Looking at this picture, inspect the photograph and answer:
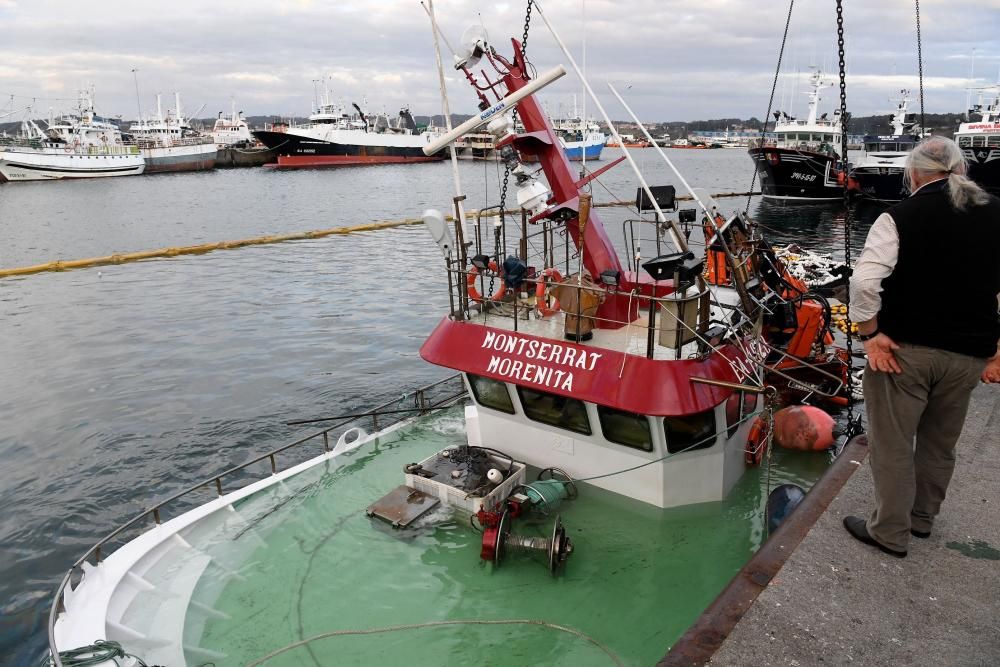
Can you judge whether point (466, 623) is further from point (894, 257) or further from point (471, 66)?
point (471, 66)

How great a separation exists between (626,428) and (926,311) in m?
4.62

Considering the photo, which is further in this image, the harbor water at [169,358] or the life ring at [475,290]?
the harbor water at [169,358]

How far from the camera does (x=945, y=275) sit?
12.7 feet

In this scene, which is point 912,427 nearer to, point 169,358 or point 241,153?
point 169,358

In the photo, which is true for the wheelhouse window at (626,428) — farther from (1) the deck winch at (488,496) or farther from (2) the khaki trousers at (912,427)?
(2) the khaki trousers at (912,427)

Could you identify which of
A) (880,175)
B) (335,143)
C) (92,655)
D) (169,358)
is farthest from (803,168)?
(335,143)

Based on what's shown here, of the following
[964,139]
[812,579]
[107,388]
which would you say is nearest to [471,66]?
[812,579]

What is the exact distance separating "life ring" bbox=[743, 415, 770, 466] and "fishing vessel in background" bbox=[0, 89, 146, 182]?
3679 inches

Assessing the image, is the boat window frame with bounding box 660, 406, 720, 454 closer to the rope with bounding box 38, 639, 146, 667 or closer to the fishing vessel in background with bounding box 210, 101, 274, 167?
the rope with bounding box 38, 639, 146, 667

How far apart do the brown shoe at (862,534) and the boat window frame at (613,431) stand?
3139mm

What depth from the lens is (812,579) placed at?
14.4ft

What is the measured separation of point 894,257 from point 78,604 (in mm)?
8346

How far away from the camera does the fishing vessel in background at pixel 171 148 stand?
96.1 metres

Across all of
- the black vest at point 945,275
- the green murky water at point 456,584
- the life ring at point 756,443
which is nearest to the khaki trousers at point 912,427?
the black vest at point 945,275
